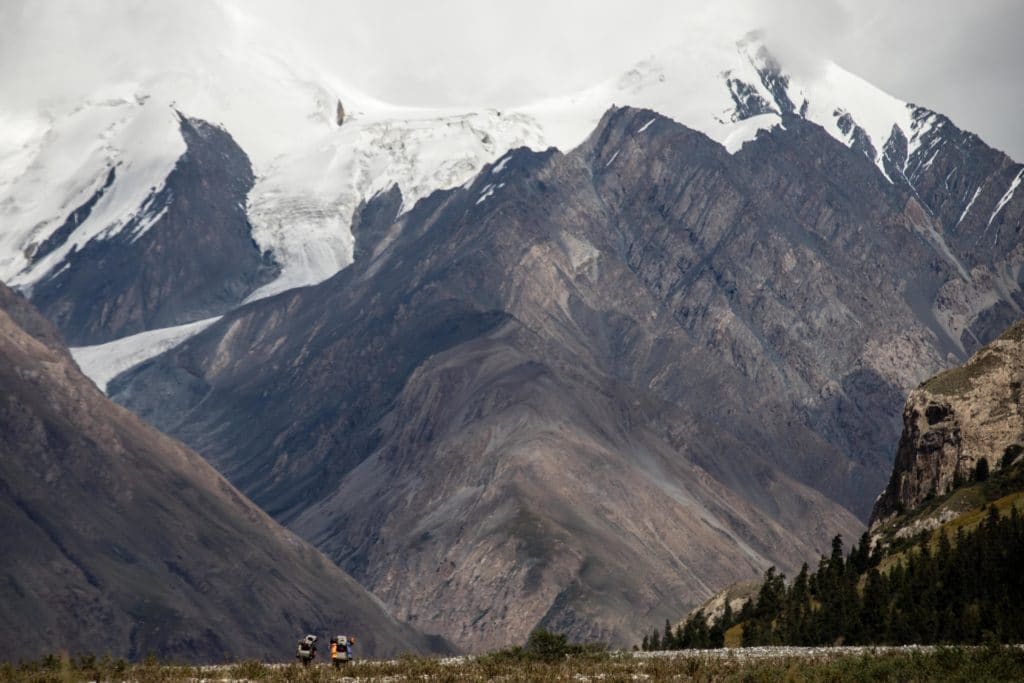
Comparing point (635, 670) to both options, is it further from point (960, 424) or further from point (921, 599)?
point (960, 424)

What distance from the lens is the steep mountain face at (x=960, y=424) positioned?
136 metres

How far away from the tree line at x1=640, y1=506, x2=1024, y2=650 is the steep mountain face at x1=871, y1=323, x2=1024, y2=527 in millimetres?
28481

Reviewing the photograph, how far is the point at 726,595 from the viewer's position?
14150 cm

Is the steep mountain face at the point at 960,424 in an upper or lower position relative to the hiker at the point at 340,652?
upper

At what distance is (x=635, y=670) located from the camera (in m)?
55.4

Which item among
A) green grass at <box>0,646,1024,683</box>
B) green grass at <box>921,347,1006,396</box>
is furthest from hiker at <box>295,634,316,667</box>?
green grass at <box>921,347,1006,396</box>

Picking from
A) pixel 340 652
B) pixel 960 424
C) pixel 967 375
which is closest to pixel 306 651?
pixel 340 652

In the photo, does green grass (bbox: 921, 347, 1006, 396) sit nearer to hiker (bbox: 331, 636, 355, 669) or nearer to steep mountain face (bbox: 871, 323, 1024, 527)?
steep mountain face (bbox: 871, 323, 1024, 527)

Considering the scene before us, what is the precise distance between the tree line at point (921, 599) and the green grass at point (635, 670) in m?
14.4

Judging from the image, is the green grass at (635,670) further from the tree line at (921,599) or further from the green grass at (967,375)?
the green grass at (967,375)

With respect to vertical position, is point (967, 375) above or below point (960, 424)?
above

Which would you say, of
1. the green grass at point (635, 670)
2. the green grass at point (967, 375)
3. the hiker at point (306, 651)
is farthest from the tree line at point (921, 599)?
the green grass at point (967, 375)

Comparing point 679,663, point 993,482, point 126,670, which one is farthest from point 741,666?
point 993,482

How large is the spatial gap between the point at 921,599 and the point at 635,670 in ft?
109
